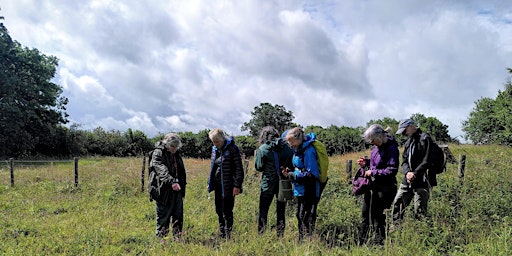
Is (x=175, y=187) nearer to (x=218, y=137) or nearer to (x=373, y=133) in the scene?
(x=218, y=137)

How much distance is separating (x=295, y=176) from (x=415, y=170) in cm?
193

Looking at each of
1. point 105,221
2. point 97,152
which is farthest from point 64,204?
point 97,152

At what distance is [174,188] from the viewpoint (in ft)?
16.6

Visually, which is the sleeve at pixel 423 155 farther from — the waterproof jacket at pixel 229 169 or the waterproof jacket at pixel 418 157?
the waterproof jacket at pixel 229 169

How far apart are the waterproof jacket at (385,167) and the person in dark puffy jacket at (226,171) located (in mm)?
1937

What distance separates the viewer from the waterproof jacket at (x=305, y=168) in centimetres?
484

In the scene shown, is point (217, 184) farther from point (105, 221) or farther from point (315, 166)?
point (105, 221)

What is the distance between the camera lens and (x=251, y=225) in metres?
5.84

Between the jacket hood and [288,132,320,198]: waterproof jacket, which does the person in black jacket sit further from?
the jacket hood

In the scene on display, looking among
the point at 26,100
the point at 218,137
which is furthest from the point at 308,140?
the point at 26,100

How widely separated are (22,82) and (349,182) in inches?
1211

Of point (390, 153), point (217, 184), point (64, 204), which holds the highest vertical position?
point (390, 153)

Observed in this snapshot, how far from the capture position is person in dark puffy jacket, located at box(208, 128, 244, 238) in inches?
211

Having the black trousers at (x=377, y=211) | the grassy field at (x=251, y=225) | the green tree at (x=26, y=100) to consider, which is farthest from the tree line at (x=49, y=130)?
the black trousers at (x=377, y=211)
